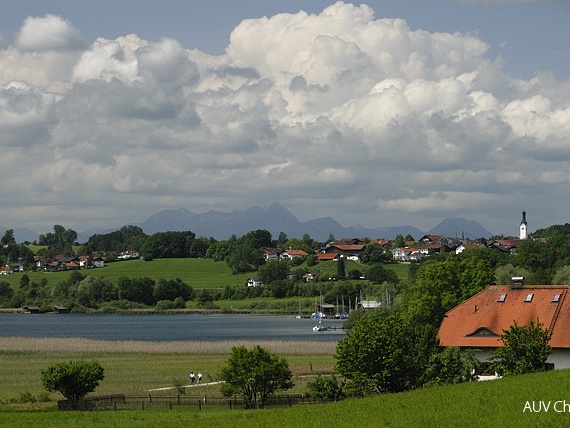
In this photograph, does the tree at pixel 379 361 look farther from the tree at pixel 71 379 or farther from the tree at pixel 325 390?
the tree at pixel 71 379

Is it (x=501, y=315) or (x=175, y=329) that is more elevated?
(x=501, y=315)

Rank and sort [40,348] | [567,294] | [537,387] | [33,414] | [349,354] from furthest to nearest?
[40,348] < [567,294] < [349,354] < [33,414] < [537,387]

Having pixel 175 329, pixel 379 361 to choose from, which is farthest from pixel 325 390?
pixel 175 329

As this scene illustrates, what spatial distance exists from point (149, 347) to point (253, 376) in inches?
2108

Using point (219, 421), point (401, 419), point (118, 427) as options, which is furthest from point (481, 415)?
point (118, 427)

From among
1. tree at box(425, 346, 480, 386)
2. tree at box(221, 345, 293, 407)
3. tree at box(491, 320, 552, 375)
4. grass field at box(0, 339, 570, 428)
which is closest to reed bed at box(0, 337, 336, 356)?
grass field at box(0, 339, 570, 428)

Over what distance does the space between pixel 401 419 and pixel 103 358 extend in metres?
62.4

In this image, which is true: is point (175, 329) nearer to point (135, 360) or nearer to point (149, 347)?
point (149, 347)

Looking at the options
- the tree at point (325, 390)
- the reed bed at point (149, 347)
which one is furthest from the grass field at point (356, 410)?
the reed bed at point (149, 347)

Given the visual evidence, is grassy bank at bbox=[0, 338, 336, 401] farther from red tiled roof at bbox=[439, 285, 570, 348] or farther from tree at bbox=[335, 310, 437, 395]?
Answer: red tiled roof at bbox=[439, 285, 570, 348]

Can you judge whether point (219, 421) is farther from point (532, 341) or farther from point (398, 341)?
point (532, 341)

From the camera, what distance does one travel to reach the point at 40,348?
10456 centimetres

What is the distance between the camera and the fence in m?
54.0

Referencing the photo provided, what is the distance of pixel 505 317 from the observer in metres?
65.1
